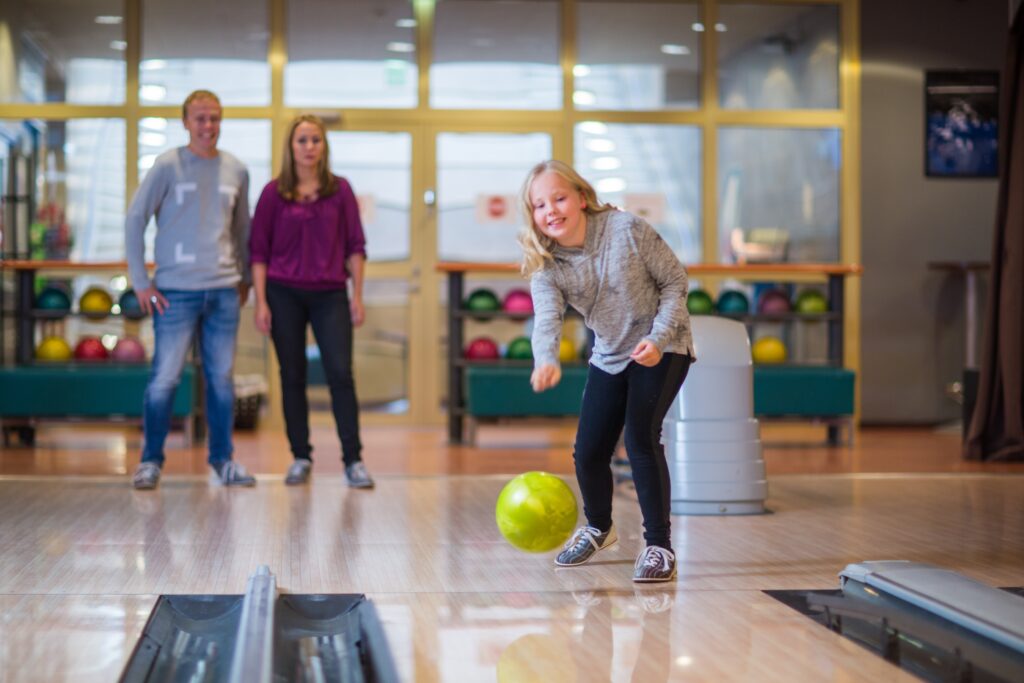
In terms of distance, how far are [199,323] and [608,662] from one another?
3339 mm

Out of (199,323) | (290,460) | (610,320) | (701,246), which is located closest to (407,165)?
(701,246)

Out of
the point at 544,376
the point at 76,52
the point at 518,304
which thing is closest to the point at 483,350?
the point at 518,304

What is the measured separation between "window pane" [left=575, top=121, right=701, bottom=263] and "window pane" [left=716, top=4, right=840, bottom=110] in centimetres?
51

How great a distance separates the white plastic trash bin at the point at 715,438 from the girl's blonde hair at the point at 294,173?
1.70 metres

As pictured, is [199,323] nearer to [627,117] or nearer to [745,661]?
[745,661]

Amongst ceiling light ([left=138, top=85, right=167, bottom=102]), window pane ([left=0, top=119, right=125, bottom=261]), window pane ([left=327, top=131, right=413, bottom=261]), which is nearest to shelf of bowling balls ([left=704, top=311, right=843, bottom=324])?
window pane ([left=327, top=131, right=413, bottom=261])

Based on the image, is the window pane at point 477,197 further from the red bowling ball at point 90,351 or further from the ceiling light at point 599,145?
the red bowling ball at point 90,351

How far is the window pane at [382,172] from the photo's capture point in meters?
9.55

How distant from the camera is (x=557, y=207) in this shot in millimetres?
3357

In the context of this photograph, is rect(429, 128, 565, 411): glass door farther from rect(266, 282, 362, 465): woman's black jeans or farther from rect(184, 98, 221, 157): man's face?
rect(184, 98, 221, 157): man's face

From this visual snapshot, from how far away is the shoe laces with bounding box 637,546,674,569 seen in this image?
333 cm

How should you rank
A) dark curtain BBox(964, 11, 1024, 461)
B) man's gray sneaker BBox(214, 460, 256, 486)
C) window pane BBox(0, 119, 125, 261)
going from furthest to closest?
window pane BBox(0, 119, 125, 261) < dark curtain BBox(964, 11, 1024, 461) < man's gray sneaker BBox(214, 460, 256, 486)

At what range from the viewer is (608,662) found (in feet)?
8.15

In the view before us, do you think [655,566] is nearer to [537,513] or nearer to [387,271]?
[537,513]
